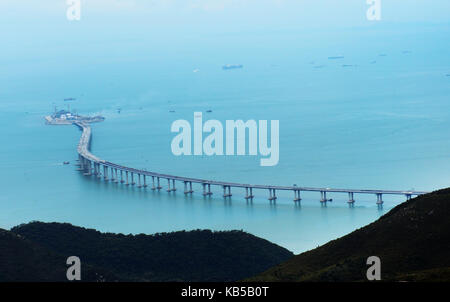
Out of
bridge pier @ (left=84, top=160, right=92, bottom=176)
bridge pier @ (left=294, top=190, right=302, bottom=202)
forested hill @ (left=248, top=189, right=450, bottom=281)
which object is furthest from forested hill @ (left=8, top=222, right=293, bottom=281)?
bridge pier @ (left=84, top=160, right=92, bottom=176)

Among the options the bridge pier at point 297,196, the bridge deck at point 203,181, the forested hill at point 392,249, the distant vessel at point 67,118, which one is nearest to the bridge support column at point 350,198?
the bridge deck at point 203,181

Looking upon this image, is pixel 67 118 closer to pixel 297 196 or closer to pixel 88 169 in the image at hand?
pixel 88 169

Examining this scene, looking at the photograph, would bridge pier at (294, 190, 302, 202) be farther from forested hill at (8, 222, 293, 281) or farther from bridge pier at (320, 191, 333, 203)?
forested hill at (8, 222, 293, 281)

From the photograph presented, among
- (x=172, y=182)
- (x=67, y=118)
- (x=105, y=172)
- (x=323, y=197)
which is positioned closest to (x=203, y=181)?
(x=172, y=182)

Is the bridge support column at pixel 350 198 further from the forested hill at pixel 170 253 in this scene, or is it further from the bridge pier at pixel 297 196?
the forested hill at pixel 170 253
